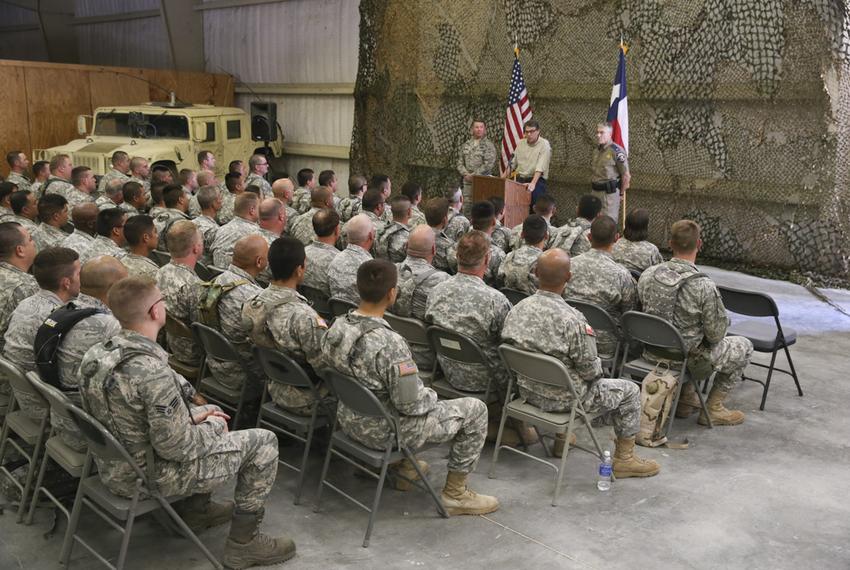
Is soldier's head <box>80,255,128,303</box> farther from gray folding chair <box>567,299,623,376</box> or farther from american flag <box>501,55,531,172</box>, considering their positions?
american flag <box>501,55,531,172</box>

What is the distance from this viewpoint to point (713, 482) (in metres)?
3.97

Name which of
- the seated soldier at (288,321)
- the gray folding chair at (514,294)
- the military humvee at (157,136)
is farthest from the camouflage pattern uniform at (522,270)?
the military humvee at (157,136)

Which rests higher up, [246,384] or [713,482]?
[246,384]

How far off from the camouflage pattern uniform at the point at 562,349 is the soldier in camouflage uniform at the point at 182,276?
184 centimetres

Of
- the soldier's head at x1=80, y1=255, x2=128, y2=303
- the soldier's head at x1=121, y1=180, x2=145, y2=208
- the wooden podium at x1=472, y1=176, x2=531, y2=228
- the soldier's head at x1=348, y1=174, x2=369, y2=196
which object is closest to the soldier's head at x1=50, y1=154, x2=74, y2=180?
the soldier's head at x1=121, y1=180, x2=145, y2=208

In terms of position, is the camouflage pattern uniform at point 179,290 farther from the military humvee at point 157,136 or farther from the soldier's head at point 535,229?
the military humvee at point 157,136

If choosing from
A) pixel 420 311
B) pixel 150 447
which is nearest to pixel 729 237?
pixel 420 311

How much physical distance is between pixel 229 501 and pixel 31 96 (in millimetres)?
12116

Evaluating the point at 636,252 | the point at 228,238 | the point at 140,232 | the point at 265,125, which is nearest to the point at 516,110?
the point at 636,252

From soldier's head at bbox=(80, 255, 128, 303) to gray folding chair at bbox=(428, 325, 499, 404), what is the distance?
5.09ft

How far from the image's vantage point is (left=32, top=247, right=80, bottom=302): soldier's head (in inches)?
141

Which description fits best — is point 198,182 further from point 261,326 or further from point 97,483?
point 97,483

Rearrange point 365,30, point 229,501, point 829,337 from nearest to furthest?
point 229,501 < point 829,337 < point 365,30

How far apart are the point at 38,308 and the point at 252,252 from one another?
1080mm
